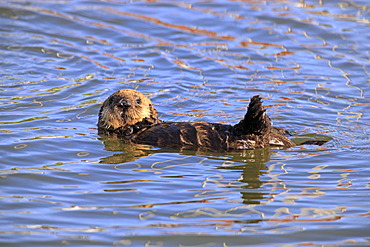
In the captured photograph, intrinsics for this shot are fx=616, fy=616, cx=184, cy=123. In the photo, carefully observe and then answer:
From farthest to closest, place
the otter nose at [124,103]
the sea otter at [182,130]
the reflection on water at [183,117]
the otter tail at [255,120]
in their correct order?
the otter nose at [124,103] → the sea otter at [182,130] → the otter tail at [255,120] → the reflection on water at [183,117]

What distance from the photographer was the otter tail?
6.34m

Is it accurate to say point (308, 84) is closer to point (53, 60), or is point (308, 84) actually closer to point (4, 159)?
point (53, 60)

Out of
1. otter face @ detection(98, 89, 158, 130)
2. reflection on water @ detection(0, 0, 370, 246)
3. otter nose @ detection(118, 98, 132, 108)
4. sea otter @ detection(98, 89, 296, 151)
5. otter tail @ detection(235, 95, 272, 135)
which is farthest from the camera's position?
otter face @ detection(98, 89, 158, 130)

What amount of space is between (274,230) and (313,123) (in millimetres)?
3716

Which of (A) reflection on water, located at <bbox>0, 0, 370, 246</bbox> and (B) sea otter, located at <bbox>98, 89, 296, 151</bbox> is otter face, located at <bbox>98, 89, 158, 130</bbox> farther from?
(A) reflection on water, located at <bbox>0, 0, 370, 246</bbox>

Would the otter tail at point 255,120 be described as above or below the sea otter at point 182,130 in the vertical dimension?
above

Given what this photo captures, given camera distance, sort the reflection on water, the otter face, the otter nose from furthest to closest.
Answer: the otter face < the otter nose < the reflection on water

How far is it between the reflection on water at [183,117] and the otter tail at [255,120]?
0.34m

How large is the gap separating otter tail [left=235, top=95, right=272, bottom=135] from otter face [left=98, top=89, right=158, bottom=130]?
137 cm

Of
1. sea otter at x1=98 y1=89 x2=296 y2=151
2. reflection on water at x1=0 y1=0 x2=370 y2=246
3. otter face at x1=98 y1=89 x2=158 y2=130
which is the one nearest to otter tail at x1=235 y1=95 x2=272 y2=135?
sea otter at x1=98 y1=89 x2=296 y2=151

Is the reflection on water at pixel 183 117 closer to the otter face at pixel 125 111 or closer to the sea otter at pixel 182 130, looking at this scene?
the sea otter at pixel 182 130

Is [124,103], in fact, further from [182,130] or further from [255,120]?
[255,120]

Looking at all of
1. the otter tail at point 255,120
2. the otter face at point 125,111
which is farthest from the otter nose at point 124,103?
the otter tail at point 255,120

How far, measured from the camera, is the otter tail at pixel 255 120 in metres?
6.34
